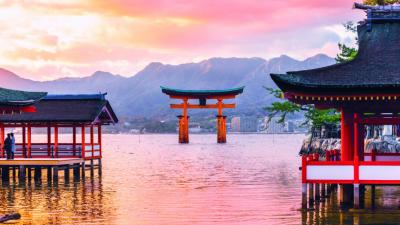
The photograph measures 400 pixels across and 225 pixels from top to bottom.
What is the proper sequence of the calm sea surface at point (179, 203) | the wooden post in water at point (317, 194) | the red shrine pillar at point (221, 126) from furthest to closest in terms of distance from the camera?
the red shrine pillar at point (221, 126)
the wooden post in water at point (317, 194)
the calm sea surface at point (179, 203)

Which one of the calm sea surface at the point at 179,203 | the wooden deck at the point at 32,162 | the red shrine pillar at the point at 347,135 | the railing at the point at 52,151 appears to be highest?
the red shrine pillar at the point at 347,135

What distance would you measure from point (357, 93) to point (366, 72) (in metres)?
1.08

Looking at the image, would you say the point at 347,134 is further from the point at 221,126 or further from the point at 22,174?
the point at 221,126

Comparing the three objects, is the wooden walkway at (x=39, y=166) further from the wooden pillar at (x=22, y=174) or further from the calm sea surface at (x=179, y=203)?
the calm sea surface at (x=179, y=203)

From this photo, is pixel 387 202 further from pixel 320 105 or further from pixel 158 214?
pixel 158 214

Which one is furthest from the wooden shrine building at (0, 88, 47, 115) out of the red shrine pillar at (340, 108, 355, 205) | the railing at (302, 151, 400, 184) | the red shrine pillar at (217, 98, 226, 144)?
the red shrine pillar at (217, 98, 226, 144)

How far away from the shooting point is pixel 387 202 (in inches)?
1302

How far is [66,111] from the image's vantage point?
1900 inches

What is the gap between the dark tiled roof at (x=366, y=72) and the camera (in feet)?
91.0

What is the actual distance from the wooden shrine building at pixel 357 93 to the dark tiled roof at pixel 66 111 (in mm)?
20680

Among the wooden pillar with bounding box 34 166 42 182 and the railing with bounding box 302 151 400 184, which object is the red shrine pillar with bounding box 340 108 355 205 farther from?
the wooden pillar with bounding box 34 166 42 182

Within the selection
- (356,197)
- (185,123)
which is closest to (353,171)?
(356,197)

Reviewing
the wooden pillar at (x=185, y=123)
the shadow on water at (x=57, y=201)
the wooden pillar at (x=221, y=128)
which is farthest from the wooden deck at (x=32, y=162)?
the wooden pillar at (x=221, y=128)

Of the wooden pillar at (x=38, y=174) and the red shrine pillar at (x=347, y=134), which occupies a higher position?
the red shrine pillar at (x=347, y=134)
